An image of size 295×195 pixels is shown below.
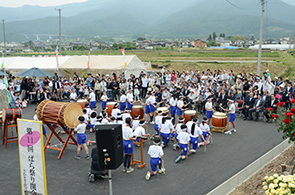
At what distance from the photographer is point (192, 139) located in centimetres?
981

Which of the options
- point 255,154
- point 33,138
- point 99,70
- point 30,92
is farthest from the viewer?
point 99,70

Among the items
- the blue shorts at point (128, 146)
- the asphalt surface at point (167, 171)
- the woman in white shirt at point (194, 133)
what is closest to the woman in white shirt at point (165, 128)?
the asphalt surface at point (167, 171)

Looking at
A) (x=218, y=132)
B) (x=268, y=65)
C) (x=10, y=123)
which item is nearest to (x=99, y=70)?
(x=10, y=123)

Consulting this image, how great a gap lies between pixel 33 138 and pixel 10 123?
22.9ft

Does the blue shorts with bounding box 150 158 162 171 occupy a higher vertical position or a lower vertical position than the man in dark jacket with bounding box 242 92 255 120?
lower

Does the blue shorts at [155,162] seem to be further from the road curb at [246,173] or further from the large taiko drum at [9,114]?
the large taiko drum at [9,114]

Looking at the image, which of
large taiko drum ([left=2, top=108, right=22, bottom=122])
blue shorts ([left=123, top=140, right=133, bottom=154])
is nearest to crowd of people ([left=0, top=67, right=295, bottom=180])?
blue shorts ([left=123, top=140, right=133, bottom=154])

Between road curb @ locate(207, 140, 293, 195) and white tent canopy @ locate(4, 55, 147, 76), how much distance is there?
14.9 m

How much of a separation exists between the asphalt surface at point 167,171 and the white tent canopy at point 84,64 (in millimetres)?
12081

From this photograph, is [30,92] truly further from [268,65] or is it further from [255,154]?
[268,65]

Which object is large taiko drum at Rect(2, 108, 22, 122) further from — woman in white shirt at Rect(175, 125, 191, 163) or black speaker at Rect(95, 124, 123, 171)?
woman in white shirt at Rect(175, 125, 191, 163)

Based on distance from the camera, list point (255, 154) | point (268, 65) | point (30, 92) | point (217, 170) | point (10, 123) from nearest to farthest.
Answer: point (217, 170) < point (255, 154) < point (10, 123) < point (30, 92) < point (268, 65)

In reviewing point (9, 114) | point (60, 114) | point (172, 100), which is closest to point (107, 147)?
point (60, 114)

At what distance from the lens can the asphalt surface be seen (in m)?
7.55
